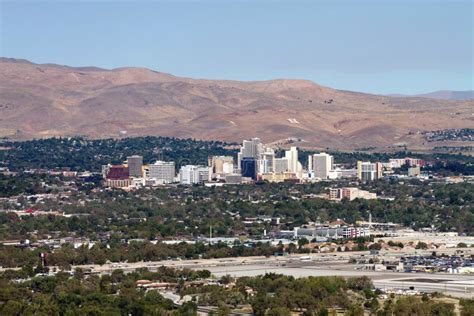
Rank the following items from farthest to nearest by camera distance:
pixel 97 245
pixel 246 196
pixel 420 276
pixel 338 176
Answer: pixel 338 176 < pixel 246 196 < pixel 97 245 < pixel 420 276

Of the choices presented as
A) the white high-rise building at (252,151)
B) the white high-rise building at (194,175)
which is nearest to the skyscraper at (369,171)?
the white high-rise building at (252,151)

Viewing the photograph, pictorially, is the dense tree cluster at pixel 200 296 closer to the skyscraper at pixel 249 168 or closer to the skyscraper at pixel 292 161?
the skyscraper at pixel 249 168

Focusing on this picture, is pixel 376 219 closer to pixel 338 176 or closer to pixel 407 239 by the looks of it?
pixel 407 239

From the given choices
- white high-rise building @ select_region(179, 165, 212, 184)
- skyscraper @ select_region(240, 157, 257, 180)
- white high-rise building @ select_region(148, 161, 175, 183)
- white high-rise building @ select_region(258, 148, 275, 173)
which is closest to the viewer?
white high-rise building @ select_region(179, 165, 212, 184)

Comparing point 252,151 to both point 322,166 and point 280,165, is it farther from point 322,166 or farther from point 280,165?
point 322,166

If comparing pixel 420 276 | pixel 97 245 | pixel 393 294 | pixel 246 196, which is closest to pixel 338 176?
Result: pixel 246 196

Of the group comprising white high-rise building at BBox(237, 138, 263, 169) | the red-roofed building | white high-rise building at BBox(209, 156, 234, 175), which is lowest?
the red-roofed building

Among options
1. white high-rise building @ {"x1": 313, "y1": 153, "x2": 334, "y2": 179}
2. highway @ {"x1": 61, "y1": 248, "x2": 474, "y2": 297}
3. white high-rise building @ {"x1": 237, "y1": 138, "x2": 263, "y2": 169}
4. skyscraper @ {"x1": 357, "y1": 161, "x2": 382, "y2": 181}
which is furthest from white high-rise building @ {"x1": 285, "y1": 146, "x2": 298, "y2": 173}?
highway @ {"x1": 61, "y1": 248, "x2": 474, "y2": 297}

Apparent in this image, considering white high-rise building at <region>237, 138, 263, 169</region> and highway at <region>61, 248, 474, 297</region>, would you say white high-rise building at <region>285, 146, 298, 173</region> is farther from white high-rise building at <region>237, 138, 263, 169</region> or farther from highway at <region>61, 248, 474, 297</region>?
highway at <region>61, 248, 474, 297</region>

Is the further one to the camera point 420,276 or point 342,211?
point 342,211
